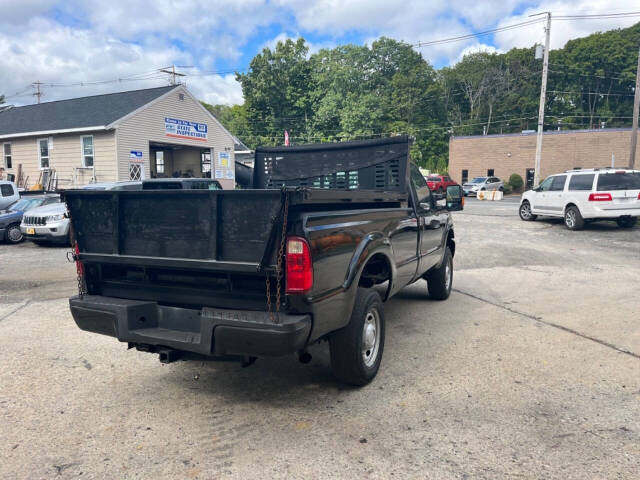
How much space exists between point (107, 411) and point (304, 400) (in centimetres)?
147

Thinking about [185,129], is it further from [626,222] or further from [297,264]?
[297,264]

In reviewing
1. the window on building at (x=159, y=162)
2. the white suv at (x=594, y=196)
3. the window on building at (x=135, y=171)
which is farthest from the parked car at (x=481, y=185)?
the window on building at (x=135, y=171)

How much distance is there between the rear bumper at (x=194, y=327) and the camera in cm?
318

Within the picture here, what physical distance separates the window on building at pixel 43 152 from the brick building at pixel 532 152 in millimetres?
37032

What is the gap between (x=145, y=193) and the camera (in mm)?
3574

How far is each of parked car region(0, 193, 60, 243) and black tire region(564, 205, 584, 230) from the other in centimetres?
1516

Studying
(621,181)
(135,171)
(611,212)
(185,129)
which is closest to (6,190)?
(135,171)

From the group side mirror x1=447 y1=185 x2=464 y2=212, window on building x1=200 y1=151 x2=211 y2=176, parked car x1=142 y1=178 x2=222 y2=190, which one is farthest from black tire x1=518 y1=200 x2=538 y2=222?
window on building x1=200 y1=151 x2=211 y2=176

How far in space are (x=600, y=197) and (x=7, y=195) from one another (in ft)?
58.6

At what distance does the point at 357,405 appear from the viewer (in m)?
3.78

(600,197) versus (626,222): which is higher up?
(600,197)

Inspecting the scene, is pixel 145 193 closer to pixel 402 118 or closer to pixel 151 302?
pixel 151 302

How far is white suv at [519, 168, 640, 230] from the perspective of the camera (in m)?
14.4

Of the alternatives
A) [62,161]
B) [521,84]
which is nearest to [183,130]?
[62,161]
